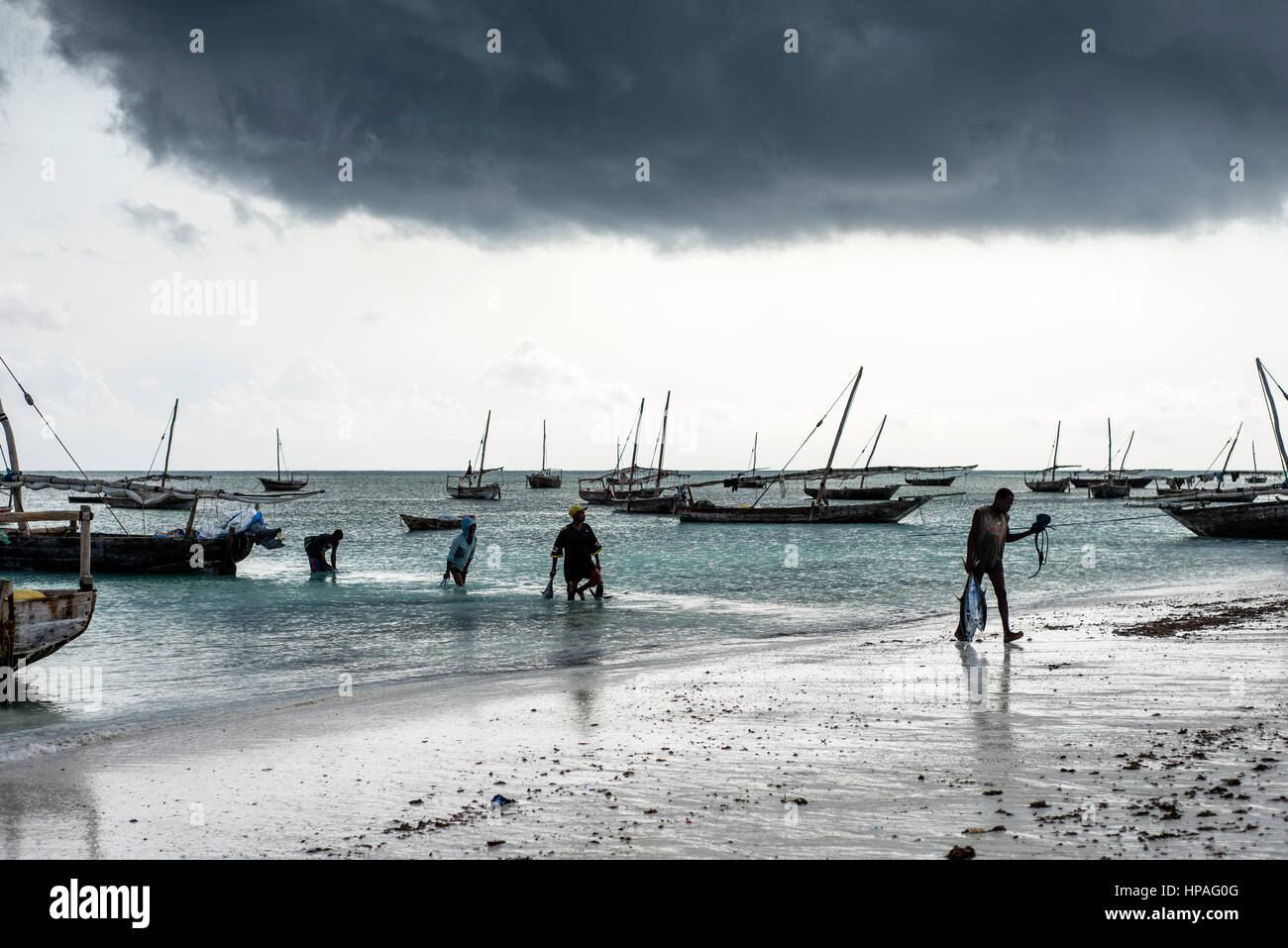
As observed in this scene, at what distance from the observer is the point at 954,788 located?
5.48 meters

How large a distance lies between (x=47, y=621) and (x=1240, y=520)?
40.4 metres

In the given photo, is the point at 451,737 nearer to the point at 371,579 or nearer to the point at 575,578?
the point at 575,578

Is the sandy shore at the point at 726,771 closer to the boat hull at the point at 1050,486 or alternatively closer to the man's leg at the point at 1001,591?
the man's leg at the point at 1001,591

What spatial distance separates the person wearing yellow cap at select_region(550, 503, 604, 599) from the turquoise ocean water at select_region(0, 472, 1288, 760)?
0.61 metres

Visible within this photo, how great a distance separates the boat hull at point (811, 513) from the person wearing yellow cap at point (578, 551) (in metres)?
32.5

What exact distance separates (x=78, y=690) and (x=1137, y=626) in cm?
1401

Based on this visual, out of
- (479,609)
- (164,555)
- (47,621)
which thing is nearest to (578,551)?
(479,609)

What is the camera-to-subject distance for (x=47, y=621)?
10820 millimetres

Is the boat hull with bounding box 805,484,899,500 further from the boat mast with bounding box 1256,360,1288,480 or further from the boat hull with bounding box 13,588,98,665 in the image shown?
the boat hull with bounding box 13,588,98,665

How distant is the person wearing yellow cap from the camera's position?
16016 millimetres

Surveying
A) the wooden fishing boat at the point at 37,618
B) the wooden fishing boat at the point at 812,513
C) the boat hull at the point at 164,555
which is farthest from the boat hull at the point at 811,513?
the wooden fishing boat at the point at 37,618

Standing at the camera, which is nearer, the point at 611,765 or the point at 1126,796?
the point at 1126,796

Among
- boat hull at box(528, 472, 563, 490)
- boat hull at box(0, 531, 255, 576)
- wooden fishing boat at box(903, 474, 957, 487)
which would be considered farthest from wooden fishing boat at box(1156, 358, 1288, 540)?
boat hull at box(528, 472, 563, 490)
